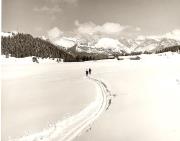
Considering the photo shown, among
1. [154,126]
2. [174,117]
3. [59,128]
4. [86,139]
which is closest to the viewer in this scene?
[86,139]

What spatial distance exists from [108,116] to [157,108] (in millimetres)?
2524

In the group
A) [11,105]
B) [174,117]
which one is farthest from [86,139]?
[11,105]

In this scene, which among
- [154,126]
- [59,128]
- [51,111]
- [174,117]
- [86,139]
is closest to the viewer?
[86,139]

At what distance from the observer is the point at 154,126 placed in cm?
1291

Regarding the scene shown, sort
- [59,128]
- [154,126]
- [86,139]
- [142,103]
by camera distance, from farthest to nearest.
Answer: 1. [142,103]
2. [154,126]
3. [59,128]
4. [86,139]

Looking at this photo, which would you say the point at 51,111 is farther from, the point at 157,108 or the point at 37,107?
the point at 157,108

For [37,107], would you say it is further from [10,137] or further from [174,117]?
[174,117]

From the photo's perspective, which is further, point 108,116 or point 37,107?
point 37,107

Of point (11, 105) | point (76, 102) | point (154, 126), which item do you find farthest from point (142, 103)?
point (11, 105)

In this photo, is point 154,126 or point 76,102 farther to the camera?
point 76,102

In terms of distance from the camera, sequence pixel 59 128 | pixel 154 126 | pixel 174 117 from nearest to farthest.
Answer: pixel 59 128, pixel 154 126, pixel 174 117

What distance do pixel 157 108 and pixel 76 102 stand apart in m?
4.24

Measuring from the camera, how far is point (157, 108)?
15594 mm

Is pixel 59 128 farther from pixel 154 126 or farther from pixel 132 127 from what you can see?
pixel 154 126
